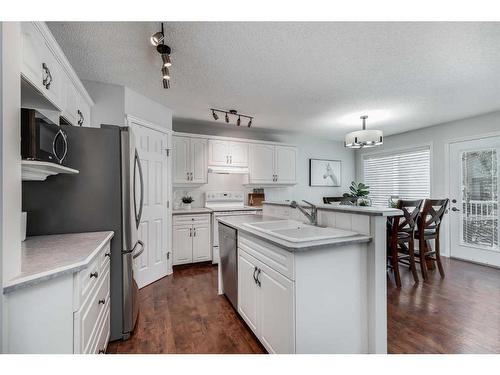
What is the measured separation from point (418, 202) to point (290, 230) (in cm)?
203

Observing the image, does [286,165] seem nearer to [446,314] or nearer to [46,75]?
[446,314]

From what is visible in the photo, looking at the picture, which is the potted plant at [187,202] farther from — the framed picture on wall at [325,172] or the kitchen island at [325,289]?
the framed picture on wall at [325,172]

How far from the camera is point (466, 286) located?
9.30 feet

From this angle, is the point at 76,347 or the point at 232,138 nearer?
the point at 76,347

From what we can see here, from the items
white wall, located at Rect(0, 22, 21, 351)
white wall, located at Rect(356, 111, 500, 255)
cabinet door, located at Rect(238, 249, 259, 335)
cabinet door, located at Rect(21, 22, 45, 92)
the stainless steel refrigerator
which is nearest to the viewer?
white wall, located at Rect(0, 22, 21, 351)

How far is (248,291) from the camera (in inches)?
75.1

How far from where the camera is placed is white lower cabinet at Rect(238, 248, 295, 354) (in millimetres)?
1372

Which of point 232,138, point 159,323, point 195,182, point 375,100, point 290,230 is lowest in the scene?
point 159,323

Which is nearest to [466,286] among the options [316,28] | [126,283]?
[316,28]

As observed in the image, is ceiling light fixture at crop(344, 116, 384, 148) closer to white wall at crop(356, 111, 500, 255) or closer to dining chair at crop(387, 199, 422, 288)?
dining chair at crop(387, 199, 422, 288)

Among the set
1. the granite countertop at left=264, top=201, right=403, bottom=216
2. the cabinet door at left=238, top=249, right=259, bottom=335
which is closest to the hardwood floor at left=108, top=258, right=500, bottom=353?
the cabinet door at left=238, top=249, right=259, bottom=335

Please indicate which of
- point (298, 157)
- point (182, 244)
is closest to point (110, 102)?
point (182, 244)

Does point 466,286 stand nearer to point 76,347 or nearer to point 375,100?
point 375,100

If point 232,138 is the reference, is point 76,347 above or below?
below
